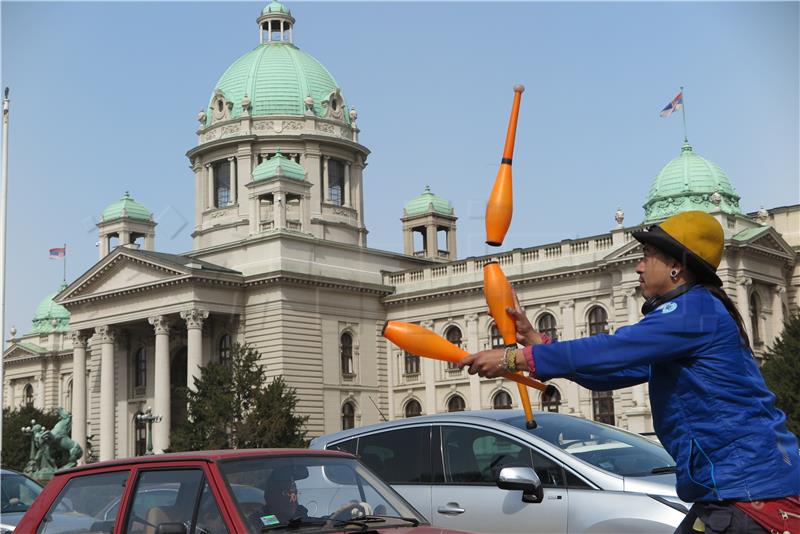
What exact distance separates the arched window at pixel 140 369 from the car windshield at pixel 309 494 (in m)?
58.1

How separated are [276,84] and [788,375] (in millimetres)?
38687

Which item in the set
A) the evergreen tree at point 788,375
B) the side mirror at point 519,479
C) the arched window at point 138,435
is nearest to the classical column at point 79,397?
the arched window at point 138,435

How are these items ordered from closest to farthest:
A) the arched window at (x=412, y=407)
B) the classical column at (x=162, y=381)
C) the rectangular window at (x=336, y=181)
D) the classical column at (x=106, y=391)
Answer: the classical column at (x=162, y=381) < the classical column at (x=106, y=391) < the arched window at (x=412, y=407) < the rectangular window at (x=336, y=181)

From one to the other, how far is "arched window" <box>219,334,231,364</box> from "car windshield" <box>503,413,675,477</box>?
164 feet

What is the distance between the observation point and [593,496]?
877 centimetres

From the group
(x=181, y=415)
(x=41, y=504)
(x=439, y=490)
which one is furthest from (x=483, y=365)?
(x=181, y=415)

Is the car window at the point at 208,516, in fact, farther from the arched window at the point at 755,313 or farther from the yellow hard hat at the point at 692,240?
the arched window at the point at 755,313

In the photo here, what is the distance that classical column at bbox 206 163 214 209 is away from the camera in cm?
6800

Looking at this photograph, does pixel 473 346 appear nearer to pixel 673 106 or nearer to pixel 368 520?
pixel 673 106

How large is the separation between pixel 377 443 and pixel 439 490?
0.98 metres

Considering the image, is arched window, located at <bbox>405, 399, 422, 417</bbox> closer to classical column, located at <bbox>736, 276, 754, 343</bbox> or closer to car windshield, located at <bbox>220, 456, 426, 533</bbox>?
classical column, located at <bbox>736, 276, 754, 343</bbox>

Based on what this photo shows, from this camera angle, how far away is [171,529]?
6.11 meters

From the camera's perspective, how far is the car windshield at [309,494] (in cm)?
633

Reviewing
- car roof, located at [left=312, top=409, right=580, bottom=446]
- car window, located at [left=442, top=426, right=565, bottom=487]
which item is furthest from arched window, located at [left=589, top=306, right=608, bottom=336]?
car window, located at [left=442, top=426, right=565, bottom=487]
